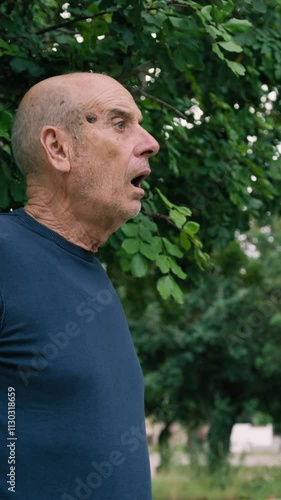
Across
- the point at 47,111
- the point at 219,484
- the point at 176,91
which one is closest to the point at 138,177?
the point at 47,111

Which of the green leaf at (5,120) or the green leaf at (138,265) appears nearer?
the green leaf at (5,120)

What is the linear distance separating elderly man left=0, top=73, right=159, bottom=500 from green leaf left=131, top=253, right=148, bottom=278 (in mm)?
1579

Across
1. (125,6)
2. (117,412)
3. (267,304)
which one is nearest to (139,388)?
(117,412)

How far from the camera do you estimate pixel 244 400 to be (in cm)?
2883

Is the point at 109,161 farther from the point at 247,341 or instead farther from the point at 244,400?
the point at 244,400

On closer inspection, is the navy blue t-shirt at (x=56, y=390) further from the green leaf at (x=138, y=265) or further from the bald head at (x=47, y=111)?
the green leaf at (x=138, y=265)

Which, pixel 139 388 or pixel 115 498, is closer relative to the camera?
pixel 115 498

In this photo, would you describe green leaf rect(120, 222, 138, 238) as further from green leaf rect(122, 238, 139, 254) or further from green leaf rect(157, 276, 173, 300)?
green leaf rect(157, 276, 173, 300)

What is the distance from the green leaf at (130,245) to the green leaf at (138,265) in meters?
0.03

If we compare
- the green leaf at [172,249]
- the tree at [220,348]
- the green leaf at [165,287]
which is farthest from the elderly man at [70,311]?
the tree at [220,348]

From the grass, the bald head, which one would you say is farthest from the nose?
the grass

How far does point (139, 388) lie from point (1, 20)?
8.60ft

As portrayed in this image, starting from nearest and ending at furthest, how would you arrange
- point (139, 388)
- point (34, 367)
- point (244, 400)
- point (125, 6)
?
1. point (34, 367)
2. point (139, 388)
3. point (125, 6)
4. point (244, 400)

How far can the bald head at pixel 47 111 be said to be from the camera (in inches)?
78.4
